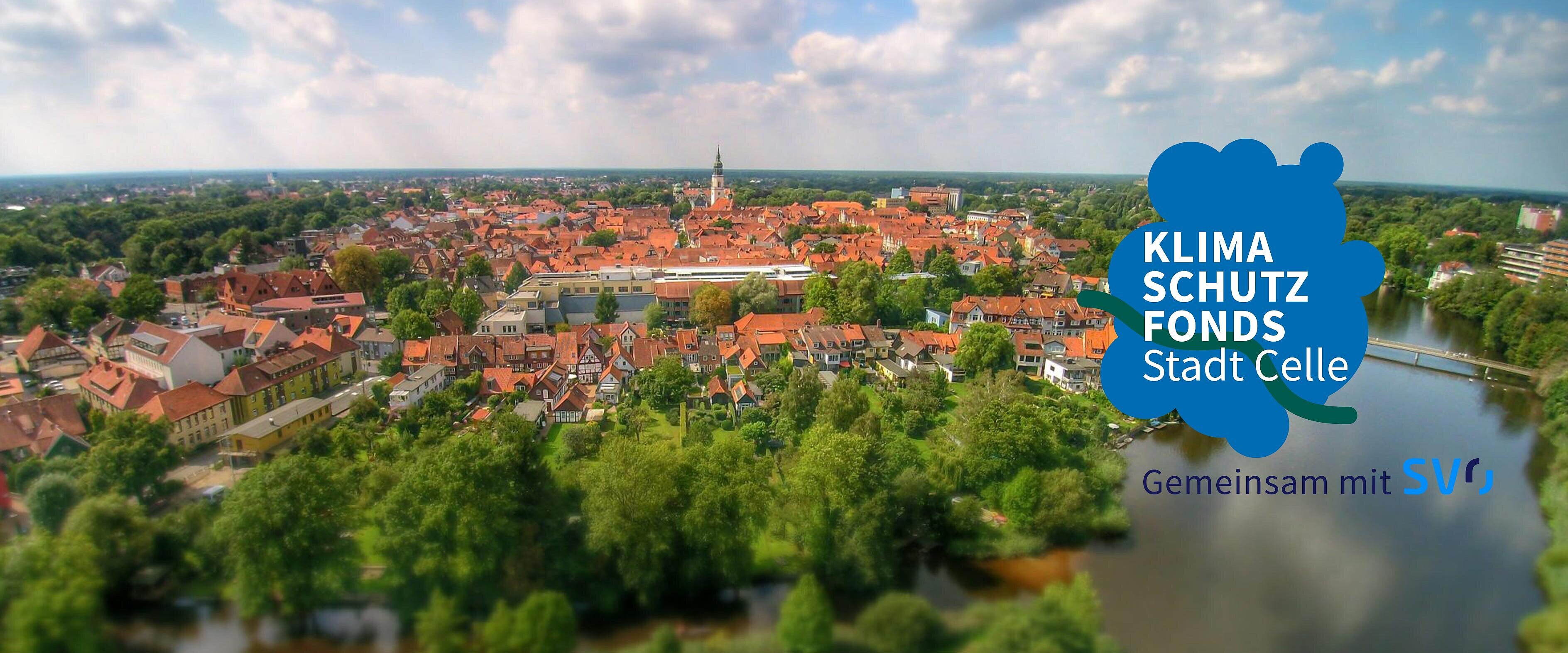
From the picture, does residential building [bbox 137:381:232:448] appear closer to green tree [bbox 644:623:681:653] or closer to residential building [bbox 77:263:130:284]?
green tree [bbox 644:623:681:653]

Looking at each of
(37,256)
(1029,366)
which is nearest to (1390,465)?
(1029,366)

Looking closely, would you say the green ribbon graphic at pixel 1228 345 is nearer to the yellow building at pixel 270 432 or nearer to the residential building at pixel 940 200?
the yellow building at pixel 270 432

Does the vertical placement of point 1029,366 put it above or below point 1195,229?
below

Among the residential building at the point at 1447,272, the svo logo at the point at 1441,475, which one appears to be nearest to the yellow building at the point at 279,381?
the svo logo at the point at 1441,475

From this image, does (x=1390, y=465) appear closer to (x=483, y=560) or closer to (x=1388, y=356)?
(x=1388, y=356)

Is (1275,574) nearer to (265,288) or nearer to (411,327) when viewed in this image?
(411,327)

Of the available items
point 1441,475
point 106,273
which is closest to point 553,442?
point 1441,475
